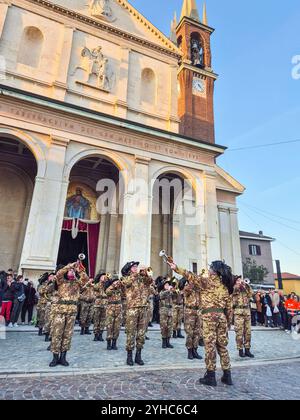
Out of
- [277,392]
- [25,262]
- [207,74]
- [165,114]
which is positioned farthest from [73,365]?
[207,74]

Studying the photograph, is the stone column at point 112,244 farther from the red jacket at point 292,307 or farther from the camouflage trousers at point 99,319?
the red jacket at point 292,307

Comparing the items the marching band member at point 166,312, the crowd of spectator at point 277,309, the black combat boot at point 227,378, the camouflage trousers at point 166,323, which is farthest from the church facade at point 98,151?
the black combat boot at point 227,378

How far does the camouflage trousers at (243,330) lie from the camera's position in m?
6.89

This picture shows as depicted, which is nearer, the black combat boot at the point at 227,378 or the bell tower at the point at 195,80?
the black combat boot at the point at 227,378

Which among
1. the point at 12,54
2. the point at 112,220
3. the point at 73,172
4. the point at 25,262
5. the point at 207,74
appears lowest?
the point at 25,262

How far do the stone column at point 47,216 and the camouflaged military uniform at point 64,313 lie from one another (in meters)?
6.72

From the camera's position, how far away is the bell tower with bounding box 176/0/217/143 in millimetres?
24547

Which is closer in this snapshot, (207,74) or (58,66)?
(58,66)

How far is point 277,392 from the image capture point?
4145 millimetres

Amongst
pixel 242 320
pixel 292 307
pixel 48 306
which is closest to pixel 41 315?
pixel 48 306

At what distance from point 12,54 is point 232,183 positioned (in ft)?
56.3

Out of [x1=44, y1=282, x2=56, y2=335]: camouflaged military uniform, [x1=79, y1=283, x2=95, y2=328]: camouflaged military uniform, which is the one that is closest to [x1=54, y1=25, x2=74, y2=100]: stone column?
[x1=79, y1=283, x2=95, y2=328]: camouflaged military uniform

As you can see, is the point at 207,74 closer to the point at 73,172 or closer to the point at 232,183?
the point at 232,183

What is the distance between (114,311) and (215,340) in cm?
328
